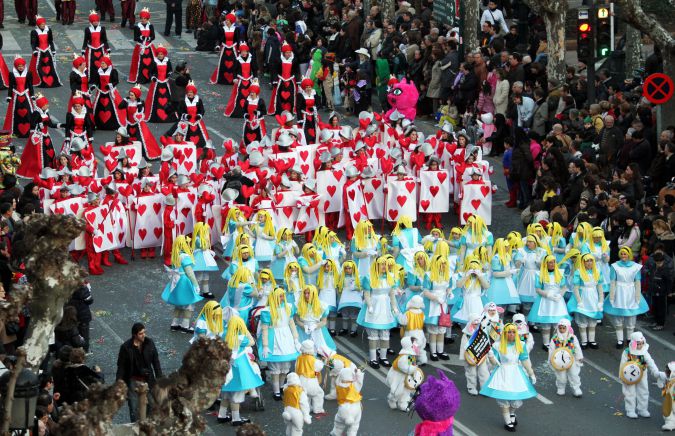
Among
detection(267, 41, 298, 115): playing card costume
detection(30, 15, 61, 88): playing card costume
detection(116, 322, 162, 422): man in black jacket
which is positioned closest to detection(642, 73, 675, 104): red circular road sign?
detection(267, 41, 298, 115): playing card costume

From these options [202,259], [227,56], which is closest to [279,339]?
[202,259]

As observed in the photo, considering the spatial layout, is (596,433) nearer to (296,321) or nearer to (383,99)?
(296,321)

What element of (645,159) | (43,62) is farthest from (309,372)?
(43,62)

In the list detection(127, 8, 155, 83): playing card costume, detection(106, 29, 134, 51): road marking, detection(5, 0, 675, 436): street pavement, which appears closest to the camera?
detection(5, 0, 675, 436): street pavement

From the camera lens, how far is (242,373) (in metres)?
20.0

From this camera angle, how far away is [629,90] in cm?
2984

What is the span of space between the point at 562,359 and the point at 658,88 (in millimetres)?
6739

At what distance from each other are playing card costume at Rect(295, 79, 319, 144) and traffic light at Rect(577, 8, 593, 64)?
5409 mm

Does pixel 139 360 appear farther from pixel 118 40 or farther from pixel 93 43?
pixel 118 40

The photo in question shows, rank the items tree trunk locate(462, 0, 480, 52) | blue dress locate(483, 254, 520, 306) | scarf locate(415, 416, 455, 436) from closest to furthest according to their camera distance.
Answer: scarf locate(415, 416, 455, 436)
blue dress locate(483, 254, 520, 306)
tree trunk locate(462, 0, 480, 52)

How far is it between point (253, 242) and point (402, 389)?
491cm

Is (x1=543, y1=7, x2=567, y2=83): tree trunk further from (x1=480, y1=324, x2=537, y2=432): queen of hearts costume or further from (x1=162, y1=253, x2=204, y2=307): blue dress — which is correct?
(x1=480, y1=324, x2=537, y2=432): queen of hearts costume

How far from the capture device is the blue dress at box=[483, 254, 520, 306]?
2303 cm

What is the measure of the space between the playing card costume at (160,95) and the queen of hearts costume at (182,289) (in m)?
10.7
